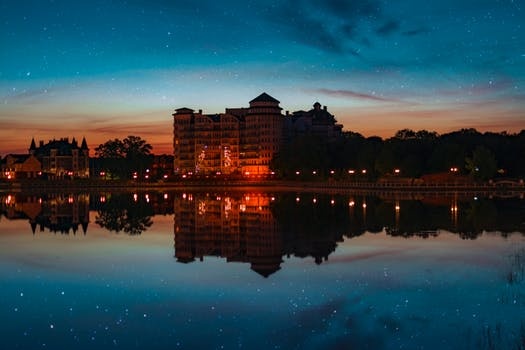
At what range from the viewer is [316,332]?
52.4 feet

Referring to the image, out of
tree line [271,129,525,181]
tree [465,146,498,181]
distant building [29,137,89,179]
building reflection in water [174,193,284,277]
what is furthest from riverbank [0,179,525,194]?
building reflection in water [174,193,284,277]

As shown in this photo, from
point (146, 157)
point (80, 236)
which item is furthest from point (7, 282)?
point (146, 157)

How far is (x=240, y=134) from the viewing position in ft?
603

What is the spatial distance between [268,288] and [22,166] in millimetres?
174541

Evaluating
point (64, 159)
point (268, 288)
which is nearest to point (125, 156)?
point (64, 159)

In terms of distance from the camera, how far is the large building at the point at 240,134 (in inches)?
6914

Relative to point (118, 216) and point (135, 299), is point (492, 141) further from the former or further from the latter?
point (135, 299)

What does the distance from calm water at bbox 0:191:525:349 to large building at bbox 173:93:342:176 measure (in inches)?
5300

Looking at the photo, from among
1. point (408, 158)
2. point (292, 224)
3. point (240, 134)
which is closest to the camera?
point (292, 224)

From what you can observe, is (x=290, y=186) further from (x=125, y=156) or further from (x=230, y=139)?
(x=125, y=156)

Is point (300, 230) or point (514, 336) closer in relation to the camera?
point (514, 336)

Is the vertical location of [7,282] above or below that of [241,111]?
below

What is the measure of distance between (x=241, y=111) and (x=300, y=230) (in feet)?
500

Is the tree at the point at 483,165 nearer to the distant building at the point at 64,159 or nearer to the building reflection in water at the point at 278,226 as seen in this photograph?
the building reflection in water at the point at 278,226
